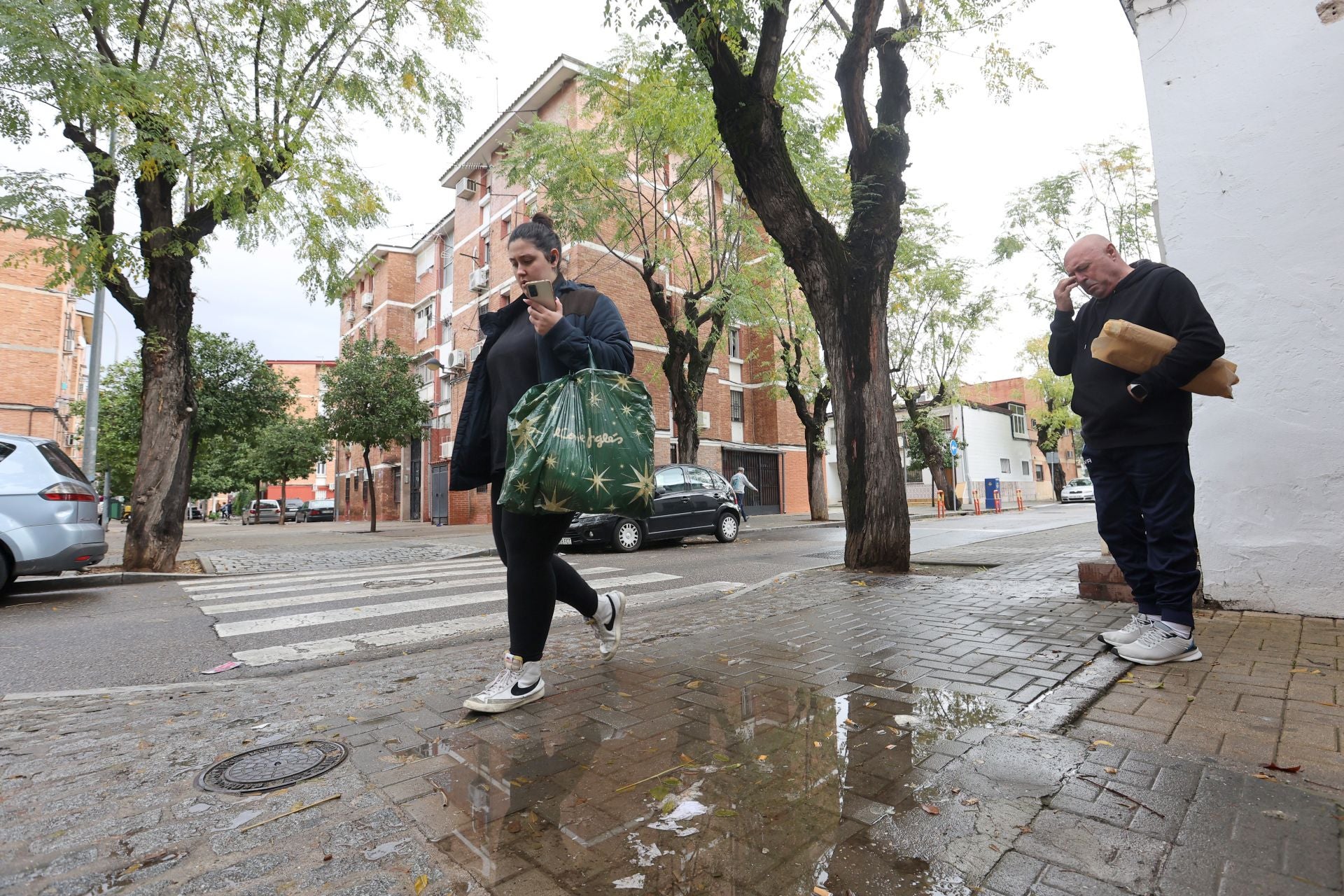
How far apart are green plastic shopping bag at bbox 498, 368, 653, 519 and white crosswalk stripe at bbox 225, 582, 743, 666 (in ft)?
8.02

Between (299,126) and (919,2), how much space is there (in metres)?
8.41

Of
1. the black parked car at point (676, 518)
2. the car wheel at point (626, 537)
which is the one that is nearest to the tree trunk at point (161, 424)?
the black parked car at point (676, 518)

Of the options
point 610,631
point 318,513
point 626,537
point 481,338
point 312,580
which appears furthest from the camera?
point 318,513

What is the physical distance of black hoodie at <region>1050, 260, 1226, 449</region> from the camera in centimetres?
288

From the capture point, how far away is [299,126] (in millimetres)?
9594

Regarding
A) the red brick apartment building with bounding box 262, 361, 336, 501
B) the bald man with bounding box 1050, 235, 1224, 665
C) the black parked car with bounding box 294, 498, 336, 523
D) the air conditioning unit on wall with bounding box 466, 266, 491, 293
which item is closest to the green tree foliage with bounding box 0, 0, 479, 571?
the bald man with bounding box 1050, 235, 1224, 665

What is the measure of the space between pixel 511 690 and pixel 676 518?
9.98 metres

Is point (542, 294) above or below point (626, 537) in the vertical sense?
above

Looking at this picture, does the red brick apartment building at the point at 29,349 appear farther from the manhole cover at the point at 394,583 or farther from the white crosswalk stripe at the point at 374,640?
the white crosswalk stripe at the point at 374,640

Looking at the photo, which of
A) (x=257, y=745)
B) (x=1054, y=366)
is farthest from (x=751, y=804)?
(x=1054, y=366)

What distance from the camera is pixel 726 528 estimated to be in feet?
45.0

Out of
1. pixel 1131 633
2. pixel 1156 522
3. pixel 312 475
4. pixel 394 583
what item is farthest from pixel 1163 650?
pixel 312 475

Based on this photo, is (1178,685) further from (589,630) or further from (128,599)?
(128,599)

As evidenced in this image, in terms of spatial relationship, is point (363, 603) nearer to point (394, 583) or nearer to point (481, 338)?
point (394, 583)
